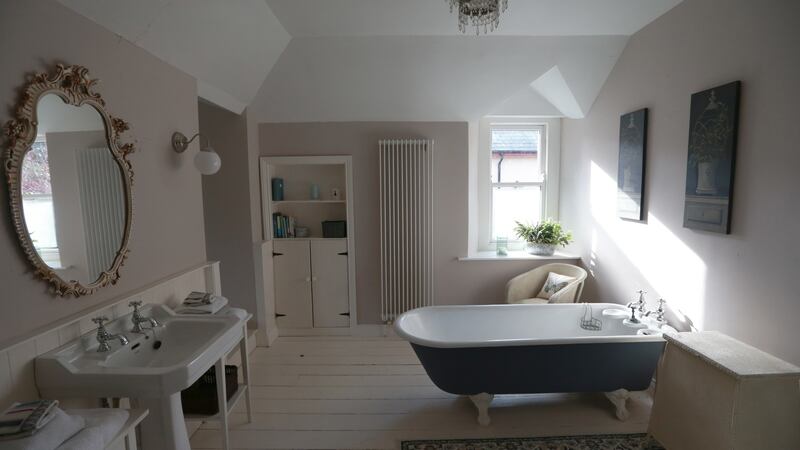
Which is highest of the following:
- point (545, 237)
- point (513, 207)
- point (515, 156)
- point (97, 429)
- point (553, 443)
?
point (515, 156)

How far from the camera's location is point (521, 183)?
4.30 metres

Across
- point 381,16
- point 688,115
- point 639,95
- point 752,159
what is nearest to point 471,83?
point 381,16

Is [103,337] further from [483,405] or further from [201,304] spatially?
[483,405]

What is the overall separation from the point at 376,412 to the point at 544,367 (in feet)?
3.96

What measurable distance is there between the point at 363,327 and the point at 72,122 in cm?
303

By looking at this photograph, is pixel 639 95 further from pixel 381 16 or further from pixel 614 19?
pixel 381 16

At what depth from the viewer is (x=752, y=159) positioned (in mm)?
2010

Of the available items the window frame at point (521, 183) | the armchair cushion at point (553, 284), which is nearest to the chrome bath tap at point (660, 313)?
the armchair cushion at point (553, 284)

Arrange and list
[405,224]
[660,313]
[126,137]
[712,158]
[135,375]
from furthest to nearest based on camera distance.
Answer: [405,224], [660,313], [712,158], [126,137], [135,375]

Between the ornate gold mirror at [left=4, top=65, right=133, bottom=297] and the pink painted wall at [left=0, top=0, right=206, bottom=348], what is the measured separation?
0.05 metres

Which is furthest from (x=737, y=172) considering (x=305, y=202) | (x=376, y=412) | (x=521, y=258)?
(x=305, y=202)

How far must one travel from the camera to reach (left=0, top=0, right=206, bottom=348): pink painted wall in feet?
4.61

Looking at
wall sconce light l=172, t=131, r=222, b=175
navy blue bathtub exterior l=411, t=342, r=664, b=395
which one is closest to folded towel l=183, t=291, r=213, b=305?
wall sconce light l=172, t=131, r=222, b=175

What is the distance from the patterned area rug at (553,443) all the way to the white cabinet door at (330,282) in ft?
6.10
